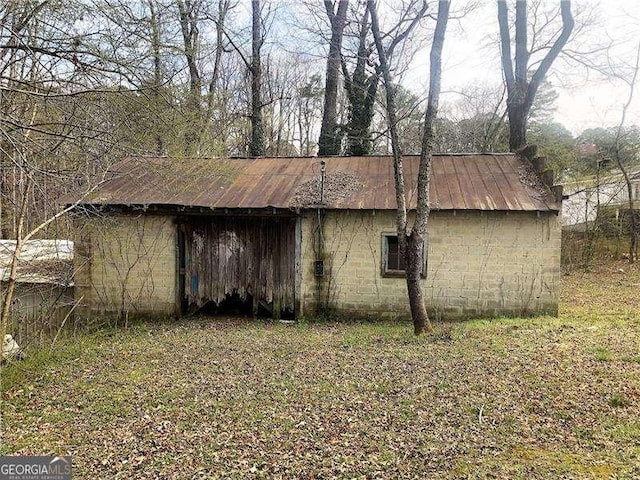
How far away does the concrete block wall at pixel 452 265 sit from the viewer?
31.3ft

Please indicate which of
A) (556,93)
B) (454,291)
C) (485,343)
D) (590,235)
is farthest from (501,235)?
(556,93)

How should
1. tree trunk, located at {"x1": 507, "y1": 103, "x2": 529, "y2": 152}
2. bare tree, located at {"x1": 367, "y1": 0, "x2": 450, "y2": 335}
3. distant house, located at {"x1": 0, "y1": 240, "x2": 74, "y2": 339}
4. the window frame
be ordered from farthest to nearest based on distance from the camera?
tree trunk, located at {"x1": 507, "y1": 103, "x2": 529, "y2": 152} → the window frame → distant house, located at {"x1": 0, "y1": 240, "x2": 74, "y2": 339} → bare tree, located at {"x1": 367, "y1": 0, "x2": 450, "y2": 335}

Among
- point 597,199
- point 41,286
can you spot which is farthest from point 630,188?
point 41,286

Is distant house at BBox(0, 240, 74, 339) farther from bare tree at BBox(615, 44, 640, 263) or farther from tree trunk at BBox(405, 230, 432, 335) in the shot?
bare tree at BBox(615, 44, 640, 263)

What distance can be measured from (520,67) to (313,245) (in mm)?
9968

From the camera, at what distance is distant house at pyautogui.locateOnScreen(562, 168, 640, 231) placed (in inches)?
699

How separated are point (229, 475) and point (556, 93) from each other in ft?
81.6

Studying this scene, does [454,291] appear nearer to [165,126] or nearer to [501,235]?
[501,235]

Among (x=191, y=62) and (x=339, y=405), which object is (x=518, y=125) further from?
(x=339, y=405)

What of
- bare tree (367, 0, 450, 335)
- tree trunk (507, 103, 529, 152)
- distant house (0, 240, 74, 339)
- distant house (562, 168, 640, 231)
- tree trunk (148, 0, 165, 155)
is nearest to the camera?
tree trunk (148, 0, 165, 155)

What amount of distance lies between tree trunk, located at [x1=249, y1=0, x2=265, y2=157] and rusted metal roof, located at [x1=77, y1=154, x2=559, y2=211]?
688 cm

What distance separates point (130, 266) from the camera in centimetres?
1038

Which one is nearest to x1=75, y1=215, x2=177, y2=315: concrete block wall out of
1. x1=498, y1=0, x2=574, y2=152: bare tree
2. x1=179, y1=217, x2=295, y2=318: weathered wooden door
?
x1=179, y1=217, x2=295, y2=318: weathered wooden door

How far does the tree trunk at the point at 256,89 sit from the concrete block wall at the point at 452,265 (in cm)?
948
